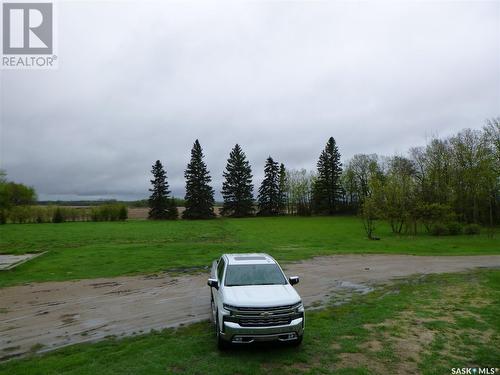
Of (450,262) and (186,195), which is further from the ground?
(186,195)

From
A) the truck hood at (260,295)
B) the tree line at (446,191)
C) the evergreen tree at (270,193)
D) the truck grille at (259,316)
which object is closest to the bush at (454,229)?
the tree line at (446,191)

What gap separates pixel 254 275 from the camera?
9.48m

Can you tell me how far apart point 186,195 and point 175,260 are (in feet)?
196

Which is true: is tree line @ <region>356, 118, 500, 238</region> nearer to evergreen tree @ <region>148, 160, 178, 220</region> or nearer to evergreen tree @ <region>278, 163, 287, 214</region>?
evergreen tree @ <region>278, 163, 287, 214</region>

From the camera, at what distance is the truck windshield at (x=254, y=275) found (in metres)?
9.23

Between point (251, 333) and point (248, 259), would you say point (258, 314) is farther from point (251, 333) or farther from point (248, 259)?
point (248, 259)

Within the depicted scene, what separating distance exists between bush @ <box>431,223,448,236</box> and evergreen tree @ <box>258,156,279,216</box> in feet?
165

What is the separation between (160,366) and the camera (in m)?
7.09

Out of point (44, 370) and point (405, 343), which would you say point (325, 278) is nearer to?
point (405, 343)

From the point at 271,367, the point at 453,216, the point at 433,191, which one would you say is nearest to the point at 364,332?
the point at 271,367

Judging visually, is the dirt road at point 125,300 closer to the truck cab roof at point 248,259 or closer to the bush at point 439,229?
the truck cab roof at point 248,259

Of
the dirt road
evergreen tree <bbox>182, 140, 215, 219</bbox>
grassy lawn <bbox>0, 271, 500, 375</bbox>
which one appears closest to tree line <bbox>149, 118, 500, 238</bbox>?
evergreen tree <bbox>182, 140, 215, 219</bbox>

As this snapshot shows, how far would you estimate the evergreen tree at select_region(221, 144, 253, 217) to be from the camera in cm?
8850

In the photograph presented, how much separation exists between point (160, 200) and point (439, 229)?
58.6 meters
